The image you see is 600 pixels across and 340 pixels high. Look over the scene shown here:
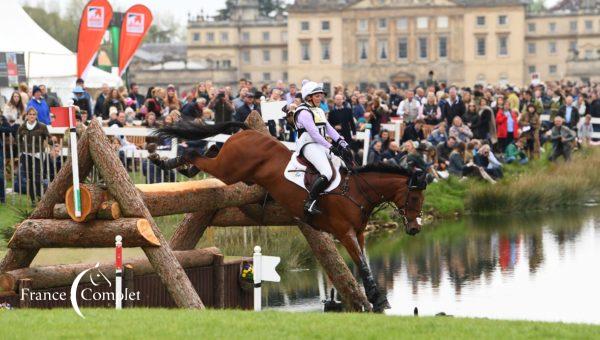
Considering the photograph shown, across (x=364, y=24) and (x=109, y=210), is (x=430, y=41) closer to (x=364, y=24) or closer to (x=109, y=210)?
(x=364, y=24)

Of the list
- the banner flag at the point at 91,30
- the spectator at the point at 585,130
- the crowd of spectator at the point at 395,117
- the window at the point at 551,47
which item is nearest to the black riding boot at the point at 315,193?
the crowd of spectator at the point at 395,117

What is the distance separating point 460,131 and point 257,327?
66.4 ft

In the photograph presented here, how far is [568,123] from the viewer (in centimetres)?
3681

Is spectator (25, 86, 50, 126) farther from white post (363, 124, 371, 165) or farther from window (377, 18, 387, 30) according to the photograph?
window (377, 18, 387, 30)

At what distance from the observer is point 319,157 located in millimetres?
15141

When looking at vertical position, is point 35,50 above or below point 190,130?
above

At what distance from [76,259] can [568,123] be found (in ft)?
76.6

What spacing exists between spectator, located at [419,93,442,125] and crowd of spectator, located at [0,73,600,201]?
2 centimetres

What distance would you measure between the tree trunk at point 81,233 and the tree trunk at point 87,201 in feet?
0.40

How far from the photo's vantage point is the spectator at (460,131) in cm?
3098

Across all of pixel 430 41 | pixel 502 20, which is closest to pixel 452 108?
pixel 502 20

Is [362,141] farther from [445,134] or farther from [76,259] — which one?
[76,259]

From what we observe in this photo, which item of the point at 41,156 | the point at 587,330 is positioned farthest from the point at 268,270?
the point at 41,156

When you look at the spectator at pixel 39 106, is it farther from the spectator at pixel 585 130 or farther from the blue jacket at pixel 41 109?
the spectator at pixel 585 130
